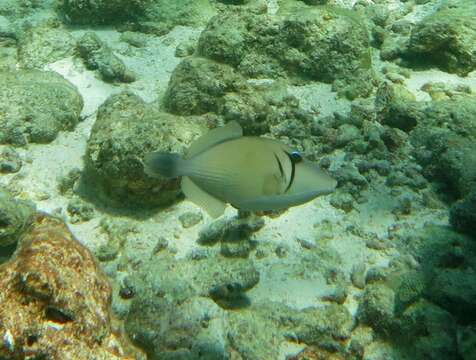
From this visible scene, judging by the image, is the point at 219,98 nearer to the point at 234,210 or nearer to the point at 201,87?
the point at 201,87

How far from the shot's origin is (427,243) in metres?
3.51

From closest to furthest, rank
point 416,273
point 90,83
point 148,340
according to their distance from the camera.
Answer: point 148,340 < point 416,273 < point 90,83

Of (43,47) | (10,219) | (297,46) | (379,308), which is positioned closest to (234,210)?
(379,308)

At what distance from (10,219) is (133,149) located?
1.02m

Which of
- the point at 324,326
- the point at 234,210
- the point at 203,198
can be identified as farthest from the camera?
the point at 234,210

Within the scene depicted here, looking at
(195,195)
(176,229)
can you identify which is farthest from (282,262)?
(195,195)

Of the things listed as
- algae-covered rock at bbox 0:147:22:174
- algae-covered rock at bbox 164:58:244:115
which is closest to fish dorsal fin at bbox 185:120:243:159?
algae-covered rock at bbox 164:58:244:115

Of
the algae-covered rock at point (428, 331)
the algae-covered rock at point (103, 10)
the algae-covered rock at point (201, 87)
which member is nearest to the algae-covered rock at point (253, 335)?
the algae-covered rock at point (428, 331)

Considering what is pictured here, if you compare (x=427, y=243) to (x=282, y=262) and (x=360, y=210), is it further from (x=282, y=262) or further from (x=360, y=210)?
(x=282, y=262)

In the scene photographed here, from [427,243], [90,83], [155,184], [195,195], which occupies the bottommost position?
[90,83]

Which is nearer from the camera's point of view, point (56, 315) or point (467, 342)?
point (56, 315)

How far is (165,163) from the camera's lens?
77.4 inches

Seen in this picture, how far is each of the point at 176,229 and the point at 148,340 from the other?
107 cm

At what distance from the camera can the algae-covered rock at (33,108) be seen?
438cm
